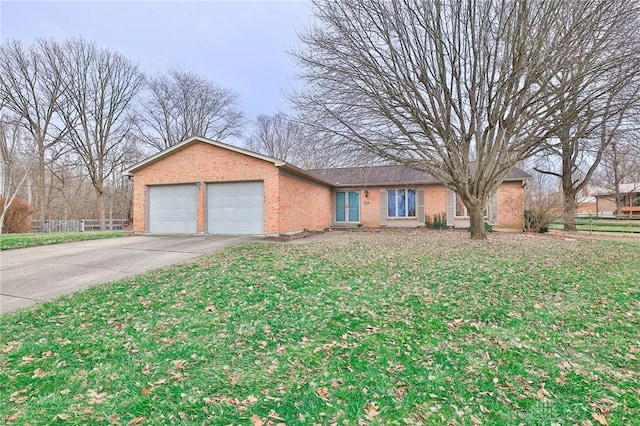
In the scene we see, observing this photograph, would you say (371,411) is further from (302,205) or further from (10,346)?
(302,205)

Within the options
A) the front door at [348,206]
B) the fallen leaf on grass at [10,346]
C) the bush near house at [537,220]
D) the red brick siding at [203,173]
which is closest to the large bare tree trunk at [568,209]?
the bush near house at [537,220]

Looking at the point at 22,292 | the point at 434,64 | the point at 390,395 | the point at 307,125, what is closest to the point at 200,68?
the point at 307,125

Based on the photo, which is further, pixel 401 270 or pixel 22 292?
pixel 401 270

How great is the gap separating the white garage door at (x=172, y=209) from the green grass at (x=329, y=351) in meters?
7.07

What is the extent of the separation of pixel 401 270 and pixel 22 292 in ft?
23.4

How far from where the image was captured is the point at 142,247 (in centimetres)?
988

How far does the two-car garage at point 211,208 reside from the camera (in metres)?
12.2

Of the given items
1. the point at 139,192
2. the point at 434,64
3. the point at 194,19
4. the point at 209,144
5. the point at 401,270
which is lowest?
the point at 401,270

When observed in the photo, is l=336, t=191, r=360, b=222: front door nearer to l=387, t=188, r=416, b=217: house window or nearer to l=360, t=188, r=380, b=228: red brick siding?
l=360, t=188, r=380, b=228: red brick siding

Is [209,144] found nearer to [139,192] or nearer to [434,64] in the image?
[139,192]

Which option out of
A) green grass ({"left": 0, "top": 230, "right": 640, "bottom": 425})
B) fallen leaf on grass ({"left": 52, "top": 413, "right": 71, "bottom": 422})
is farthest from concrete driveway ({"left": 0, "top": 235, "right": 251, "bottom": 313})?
fallen leaf on grass ({"left": 52, "top": 413, "right": 71, "bottom": 422})

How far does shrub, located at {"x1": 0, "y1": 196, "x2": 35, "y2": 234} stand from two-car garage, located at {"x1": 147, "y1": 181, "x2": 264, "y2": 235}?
906 centimetres

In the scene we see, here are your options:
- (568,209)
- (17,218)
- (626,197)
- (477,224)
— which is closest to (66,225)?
(17,218)

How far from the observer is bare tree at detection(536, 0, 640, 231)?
804 cm
